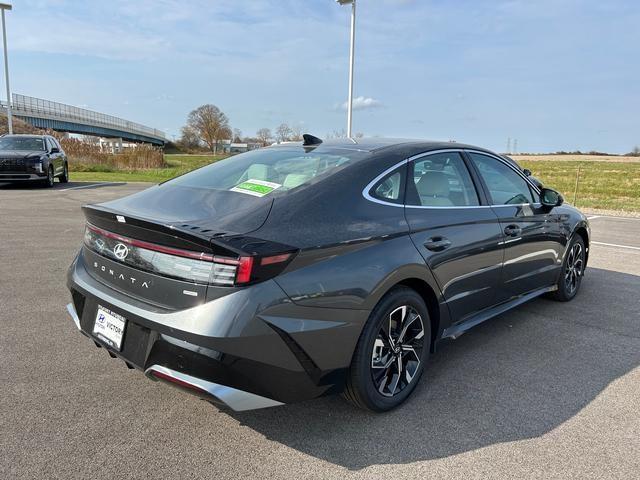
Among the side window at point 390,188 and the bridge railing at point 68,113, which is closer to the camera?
the side window at point 390,188

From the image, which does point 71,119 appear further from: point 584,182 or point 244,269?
A: point 244,269

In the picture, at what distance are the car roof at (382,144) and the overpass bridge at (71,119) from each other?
60.4 meters

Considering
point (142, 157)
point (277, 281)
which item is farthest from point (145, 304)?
point (142, 157)

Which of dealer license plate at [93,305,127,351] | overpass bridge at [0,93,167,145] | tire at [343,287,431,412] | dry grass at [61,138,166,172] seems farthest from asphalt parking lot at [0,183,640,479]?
overpass bridge at [0,93,167,145]

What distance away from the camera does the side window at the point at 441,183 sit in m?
3.20

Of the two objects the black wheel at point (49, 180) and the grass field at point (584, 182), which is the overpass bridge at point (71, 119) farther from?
the black wheel at point (49, 180)

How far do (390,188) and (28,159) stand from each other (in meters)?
14.1

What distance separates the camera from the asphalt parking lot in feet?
7.85

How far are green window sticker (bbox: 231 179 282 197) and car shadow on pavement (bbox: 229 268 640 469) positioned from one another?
127 cm

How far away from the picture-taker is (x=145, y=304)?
249 cm

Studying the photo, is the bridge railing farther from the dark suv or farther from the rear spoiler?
the rear spoiler

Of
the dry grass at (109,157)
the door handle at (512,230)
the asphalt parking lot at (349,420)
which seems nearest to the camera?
the asphalt parking lot at (349,420)

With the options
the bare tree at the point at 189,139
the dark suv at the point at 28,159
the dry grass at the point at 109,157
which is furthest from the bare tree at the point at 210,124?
the dark suv at the point at 28,159

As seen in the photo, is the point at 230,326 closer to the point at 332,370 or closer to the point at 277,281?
the point at 277,281
